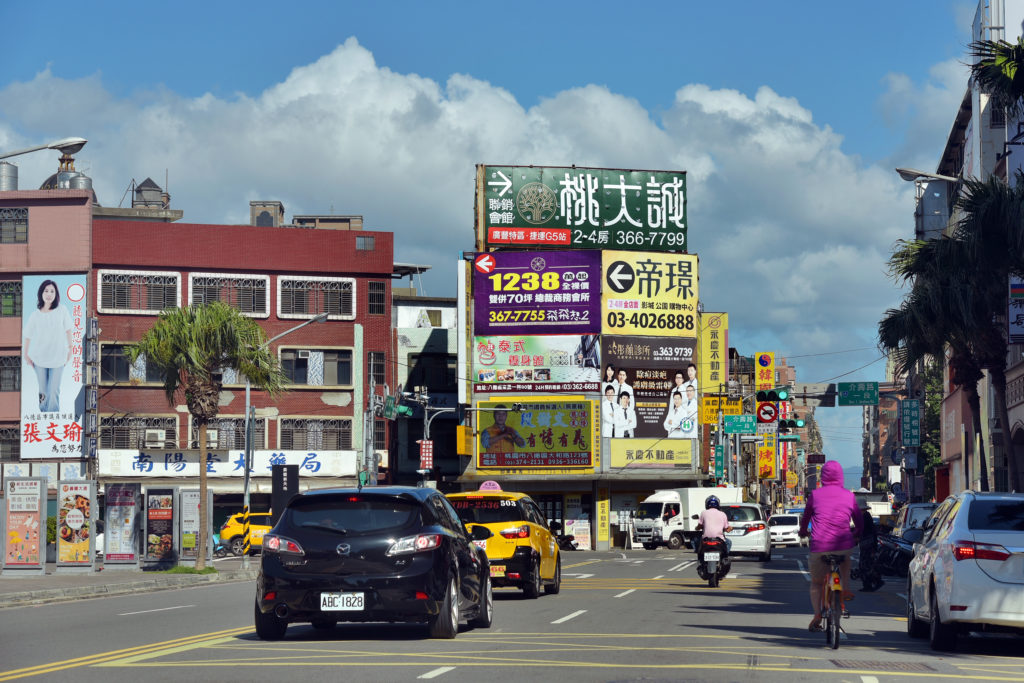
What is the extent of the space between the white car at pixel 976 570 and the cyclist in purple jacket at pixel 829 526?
85cm

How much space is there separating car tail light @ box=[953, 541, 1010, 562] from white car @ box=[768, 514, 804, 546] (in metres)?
48.8

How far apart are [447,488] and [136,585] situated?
46920 mm

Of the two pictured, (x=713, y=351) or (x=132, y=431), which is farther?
(x=713, y=351)

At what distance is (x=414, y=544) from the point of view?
13.5m

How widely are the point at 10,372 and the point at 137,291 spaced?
22.8ft

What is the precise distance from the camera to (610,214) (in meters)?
68.8

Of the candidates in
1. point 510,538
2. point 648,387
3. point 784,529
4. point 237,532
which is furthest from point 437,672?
point 648,387

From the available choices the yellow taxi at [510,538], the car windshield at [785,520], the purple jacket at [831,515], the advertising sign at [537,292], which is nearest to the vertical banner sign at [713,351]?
the advertising sign at [537,292]

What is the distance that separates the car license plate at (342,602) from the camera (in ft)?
43.4

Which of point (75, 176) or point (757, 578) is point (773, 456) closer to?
point (75, 176)

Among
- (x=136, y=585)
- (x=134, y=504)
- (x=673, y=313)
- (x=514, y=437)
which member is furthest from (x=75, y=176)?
(x=136, y=585)

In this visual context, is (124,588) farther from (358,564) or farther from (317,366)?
(317,366)

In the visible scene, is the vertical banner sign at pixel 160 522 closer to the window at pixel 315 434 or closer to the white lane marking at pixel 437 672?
the white lane marking at pixel 437 672

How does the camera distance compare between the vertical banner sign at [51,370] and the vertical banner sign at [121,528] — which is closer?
the vertical banner sign at [121,528]
